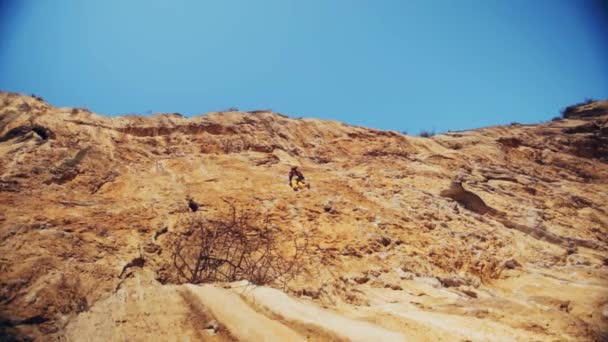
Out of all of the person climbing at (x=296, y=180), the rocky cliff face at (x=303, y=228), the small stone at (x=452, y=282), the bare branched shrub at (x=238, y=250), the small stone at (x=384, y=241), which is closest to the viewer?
the rocky cliff face at (x=303, y=228)

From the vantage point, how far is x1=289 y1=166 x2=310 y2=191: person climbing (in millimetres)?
8702

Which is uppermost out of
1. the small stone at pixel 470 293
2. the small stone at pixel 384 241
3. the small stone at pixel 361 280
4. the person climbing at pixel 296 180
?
the person climbing at pixel 296 180

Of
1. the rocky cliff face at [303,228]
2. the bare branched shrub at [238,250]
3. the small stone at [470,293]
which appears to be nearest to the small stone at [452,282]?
the rocky cliff face at [303,228]

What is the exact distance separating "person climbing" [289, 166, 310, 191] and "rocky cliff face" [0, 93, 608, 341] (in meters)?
0.20

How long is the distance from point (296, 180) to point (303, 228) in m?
1.89

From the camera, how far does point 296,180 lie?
8.91 m

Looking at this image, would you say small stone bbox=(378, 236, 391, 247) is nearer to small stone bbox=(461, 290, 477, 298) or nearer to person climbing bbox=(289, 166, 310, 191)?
small stone bbox=(461, 290, 477, 298)

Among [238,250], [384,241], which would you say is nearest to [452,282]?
[384,241]

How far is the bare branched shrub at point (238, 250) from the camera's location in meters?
5.60

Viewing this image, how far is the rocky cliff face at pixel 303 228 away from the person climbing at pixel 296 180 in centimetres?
20

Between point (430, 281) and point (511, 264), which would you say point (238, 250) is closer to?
point (430, 281)

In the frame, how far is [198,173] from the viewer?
8.83m

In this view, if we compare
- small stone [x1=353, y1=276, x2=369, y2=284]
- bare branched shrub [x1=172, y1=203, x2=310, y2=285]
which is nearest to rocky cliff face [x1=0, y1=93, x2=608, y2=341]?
small stone [x1=353, y1=276, x2=369, y2=284]

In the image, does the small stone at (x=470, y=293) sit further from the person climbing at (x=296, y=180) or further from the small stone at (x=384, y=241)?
the person climbing at (x=296, y=180)
